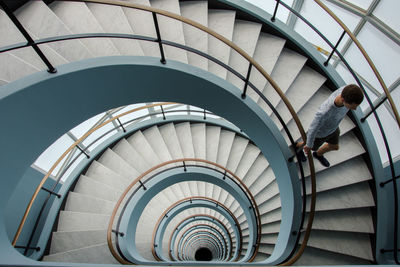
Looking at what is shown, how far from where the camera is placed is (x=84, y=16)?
3832 millimetres

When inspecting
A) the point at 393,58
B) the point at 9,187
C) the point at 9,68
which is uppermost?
the point at 393,58

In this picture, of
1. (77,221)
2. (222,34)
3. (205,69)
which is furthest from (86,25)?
(77,221)

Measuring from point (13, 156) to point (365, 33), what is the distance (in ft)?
21.9

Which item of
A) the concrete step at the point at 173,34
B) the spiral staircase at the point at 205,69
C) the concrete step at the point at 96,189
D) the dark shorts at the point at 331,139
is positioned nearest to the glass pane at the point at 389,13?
the spiral staircase at the point at 205,69

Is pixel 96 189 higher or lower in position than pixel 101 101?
lower

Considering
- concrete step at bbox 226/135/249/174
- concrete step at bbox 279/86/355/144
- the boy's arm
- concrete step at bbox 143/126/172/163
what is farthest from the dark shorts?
concrete step at bbox 143/126/172/163

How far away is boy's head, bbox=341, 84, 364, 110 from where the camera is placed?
8.91 ft

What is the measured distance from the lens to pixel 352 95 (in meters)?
2.73

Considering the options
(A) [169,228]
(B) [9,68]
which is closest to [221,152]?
(B) [9,68]

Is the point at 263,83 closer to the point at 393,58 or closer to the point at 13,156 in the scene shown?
the point at 393,58

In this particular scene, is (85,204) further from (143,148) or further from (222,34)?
(222,34)

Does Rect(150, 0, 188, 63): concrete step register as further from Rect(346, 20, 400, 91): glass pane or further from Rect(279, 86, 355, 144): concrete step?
Rect(346, 20, 400, 91): glass pane

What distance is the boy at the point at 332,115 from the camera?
108 inches

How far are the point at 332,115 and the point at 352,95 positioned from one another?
44 cm
